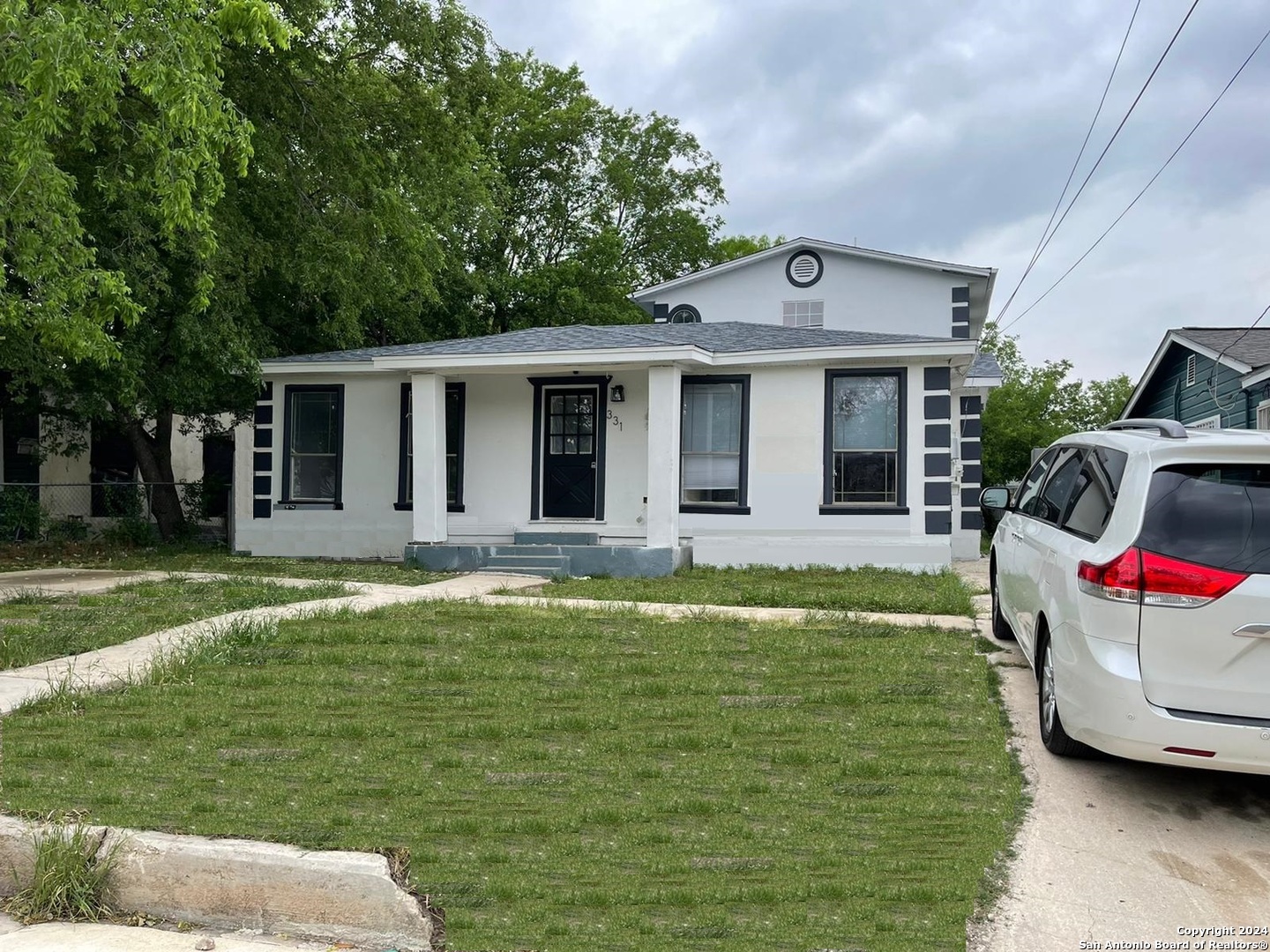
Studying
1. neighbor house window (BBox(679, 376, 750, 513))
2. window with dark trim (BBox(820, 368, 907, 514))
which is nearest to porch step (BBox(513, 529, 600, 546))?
neighbor house window (BBox(679, 376, 750, 513))

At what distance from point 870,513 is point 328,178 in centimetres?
1063

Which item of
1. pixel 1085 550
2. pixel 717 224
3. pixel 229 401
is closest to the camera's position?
pixel 1085 550

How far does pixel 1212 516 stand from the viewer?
493cm

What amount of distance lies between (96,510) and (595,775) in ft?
74.2

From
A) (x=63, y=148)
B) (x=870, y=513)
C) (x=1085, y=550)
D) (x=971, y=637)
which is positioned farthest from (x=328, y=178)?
(x=1085, y=550)

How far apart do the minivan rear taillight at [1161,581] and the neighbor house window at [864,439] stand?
10721 millimetres

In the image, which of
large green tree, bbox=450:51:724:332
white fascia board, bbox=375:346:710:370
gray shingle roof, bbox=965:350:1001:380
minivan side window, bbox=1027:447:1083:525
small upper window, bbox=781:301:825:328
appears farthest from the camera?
large green tree, bbox=450:51:724:332

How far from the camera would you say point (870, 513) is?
1569 cm

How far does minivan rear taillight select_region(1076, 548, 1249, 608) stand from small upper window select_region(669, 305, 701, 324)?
20.8 metres

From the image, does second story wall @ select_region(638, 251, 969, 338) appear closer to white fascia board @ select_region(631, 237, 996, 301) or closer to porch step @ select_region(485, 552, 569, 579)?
white fascia board @ select_region(631, 237, 996, 301)

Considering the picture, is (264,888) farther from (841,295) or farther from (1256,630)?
(841,295)

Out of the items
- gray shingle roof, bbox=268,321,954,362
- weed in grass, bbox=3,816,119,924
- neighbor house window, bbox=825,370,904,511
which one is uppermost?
gray shingle roof, bbox=268,321,954,362

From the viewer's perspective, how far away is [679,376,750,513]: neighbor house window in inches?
638

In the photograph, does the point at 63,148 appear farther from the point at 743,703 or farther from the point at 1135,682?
the point at 1135,682
